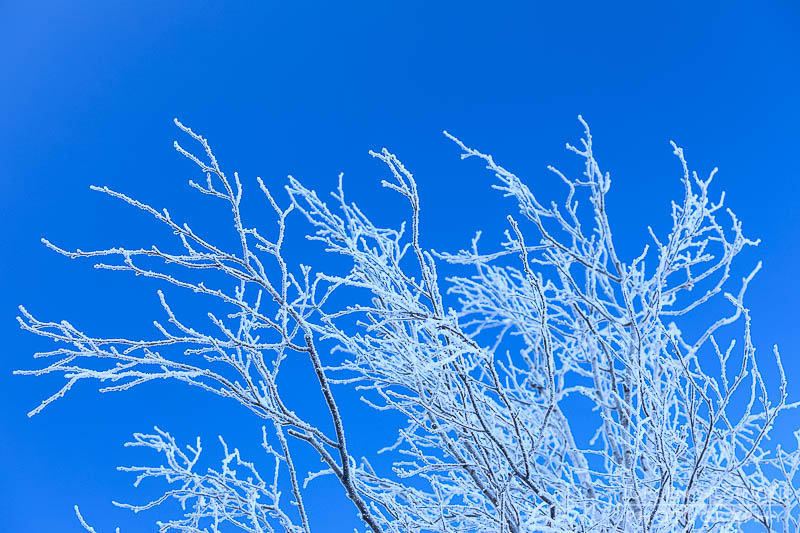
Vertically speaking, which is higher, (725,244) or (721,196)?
(721,196)

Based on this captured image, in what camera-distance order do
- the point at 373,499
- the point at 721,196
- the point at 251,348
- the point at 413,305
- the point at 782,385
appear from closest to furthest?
the point at 251,348 → the point at 413,305 → the point at 782,385 → the point at 373,499 → the point at 721,196

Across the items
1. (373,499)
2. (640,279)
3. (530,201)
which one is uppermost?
(530,201)

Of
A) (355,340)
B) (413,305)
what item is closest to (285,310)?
(355,340)

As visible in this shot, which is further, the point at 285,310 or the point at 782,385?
the point at 782,385

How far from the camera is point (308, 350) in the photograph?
71.6 inches

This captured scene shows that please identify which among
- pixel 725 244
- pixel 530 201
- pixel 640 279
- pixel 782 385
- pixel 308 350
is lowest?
pixel 782 385

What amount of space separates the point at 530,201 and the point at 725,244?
0.91 metres

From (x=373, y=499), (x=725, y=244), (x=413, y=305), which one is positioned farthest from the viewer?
(x=725, y=244)

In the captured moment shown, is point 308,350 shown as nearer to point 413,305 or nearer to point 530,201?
point 413,305

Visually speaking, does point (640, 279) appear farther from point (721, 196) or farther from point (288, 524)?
point (288, 524)

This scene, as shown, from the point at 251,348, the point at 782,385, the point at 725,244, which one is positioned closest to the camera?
the point at 251,348

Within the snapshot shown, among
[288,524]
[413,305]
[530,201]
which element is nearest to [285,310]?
[413,305]

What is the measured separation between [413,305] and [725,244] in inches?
67.2

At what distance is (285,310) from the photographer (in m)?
1.78
